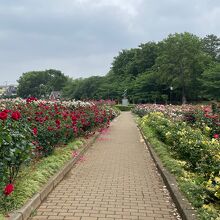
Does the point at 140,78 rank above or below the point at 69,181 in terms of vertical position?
above

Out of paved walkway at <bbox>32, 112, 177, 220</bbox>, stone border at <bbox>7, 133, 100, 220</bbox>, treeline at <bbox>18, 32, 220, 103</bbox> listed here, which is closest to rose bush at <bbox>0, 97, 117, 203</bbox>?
stone border at <bbox>7, 133, 100, 220</bbox>

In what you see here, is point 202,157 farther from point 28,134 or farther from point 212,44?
point 212,44

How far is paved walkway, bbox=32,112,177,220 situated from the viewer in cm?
541

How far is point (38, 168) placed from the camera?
738 cm

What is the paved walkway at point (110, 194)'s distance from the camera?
17.8ft

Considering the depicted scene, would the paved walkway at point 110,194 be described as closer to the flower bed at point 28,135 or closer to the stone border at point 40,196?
the stone border at point 40,196

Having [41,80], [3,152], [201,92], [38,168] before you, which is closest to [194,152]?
[38,168]

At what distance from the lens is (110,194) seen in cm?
650

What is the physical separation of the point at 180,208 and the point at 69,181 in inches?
108

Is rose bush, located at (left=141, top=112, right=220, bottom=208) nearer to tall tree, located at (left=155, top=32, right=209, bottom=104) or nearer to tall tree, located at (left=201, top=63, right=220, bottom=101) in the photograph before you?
tall tree, located at (left=201, top=63, right=220, bottom=101)

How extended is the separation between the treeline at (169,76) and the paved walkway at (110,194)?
44041 millimetres

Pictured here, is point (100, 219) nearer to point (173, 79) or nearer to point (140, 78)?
point (173, 79)

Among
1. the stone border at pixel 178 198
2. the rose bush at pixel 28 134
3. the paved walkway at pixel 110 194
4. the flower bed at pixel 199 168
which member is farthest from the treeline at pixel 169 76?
the stone border at pixel 178 198

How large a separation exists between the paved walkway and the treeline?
44.0 meters
